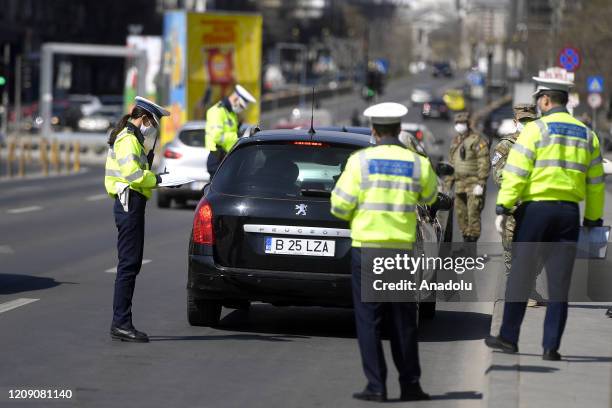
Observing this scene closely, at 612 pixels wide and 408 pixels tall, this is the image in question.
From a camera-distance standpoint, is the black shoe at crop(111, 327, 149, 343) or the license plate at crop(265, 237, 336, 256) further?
the license plate at crop(265, 237, 336, 256)

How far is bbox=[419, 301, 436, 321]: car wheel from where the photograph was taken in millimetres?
11945

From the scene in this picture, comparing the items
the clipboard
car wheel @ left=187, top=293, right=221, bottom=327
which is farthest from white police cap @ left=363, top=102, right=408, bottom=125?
car wheel @ left=187, top=293, right=221, bottom=327

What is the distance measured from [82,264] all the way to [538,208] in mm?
8182

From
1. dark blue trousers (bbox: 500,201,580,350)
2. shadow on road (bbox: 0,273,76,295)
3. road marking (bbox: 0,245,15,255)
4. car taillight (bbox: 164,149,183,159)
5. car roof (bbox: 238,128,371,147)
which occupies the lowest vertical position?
road marking (bbox: 0,245,15,255)

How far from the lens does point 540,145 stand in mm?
9039

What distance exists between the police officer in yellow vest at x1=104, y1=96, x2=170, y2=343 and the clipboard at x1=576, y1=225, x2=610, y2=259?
2946 mm

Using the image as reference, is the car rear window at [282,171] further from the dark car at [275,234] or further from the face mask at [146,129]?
the face mask at [146,129]

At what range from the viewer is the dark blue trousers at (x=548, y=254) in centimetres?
905

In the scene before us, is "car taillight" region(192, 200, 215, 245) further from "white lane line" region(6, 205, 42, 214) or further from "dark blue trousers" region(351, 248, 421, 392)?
"white lane line" region(6, 205, 42, 214)

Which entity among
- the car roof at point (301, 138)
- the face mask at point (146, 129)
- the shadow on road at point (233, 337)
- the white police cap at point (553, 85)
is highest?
the white police cap at point (553, 85)

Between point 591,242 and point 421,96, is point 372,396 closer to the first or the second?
point 591,242

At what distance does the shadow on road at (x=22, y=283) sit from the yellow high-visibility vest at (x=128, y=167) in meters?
3.31

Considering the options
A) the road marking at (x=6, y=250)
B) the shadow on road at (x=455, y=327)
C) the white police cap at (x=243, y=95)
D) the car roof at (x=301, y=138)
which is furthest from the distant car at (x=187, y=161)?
the car roof at (x=301, y=138)

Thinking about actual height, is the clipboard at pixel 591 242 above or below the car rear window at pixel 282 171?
below
